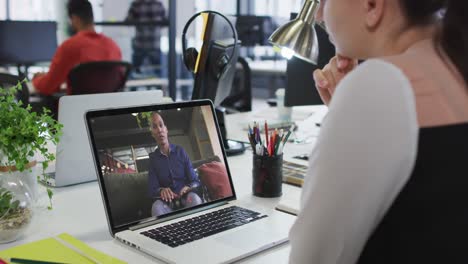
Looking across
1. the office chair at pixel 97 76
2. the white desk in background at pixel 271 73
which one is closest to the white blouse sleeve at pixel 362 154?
Answer: the office chair at pixel 97 76

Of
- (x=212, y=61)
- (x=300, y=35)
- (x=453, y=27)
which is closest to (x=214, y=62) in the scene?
(x=212, y=61)

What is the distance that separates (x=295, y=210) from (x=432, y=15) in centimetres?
60

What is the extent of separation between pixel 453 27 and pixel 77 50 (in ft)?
11.0

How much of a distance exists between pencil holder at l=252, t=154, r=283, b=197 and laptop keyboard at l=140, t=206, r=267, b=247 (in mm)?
129

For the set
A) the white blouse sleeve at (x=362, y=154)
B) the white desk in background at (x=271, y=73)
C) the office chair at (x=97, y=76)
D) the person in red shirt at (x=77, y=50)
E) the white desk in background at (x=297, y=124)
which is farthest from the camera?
the white desk in background at (x=271, y=73)

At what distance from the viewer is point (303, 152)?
180 cm

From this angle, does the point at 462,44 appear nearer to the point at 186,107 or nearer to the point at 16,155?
the point at 186,107

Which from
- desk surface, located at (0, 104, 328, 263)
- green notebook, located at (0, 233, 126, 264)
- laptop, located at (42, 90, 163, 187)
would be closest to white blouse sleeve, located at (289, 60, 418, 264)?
desk surface, located at (0, 104, 328, 263)

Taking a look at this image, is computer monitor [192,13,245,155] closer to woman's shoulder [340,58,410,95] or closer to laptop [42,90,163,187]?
laptop [42,90,163,187]

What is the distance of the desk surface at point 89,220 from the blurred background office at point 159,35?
6.97ft

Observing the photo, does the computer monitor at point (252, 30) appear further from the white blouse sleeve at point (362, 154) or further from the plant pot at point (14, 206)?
the white blouse sleeve at point (362, 154)

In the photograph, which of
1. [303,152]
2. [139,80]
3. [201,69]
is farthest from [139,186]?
[139,80]

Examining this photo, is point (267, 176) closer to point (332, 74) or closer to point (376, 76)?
point (332, 74)

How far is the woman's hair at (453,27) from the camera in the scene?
2.25 ft
